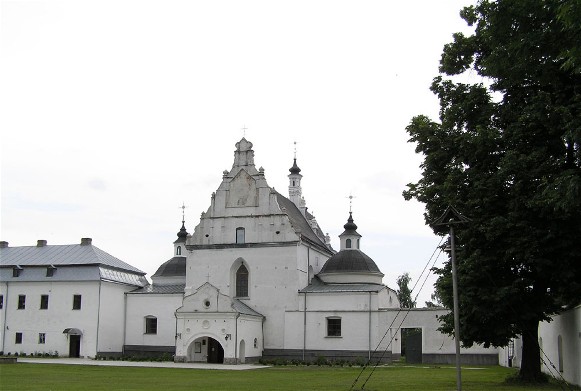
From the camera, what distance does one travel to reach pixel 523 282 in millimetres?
23953

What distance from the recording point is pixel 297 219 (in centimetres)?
Answer: 5628

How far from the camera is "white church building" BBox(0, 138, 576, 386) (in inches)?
1882

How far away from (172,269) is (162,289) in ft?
11.0

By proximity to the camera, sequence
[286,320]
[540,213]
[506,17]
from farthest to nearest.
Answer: [286,320] → [540,213] → [506,17]

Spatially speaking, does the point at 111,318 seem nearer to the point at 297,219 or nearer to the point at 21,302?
the point at 21,302

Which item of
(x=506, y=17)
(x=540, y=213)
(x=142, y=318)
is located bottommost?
(x=142, y=318)

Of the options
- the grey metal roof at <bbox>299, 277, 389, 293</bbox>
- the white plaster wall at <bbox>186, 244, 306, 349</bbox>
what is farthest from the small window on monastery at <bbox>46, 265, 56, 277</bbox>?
the grey metal roof at <bbox>299, 277, 389, 293</bbox>

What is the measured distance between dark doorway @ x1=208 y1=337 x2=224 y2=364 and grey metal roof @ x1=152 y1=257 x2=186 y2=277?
10422mm

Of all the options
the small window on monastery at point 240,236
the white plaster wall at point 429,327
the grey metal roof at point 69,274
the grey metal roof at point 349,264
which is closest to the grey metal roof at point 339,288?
the grey metal roof at point 349,264

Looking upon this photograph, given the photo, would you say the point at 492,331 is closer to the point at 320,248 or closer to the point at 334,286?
the point at 334,286

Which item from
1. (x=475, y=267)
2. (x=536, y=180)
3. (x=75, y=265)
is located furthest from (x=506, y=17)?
(x=75, y=265)

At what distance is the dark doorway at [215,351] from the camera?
49.2 metres

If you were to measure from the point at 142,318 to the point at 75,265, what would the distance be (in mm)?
6703

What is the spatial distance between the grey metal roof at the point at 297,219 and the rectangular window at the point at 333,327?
23.5 ft
